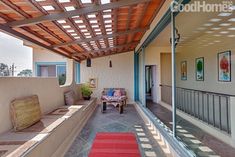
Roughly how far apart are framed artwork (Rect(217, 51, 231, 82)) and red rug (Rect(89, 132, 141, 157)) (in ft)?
11.4

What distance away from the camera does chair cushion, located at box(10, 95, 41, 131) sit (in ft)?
12.2

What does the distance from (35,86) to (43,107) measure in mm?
689

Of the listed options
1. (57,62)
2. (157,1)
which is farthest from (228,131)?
(57,62)

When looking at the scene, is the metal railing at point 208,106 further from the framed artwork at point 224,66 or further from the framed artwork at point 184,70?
the framed artwork at point 184,70

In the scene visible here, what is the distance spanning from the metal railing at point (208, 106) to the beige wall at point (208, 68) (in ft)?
2.64

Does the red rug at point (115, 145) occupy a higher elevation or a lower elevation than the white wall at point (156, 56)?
lower

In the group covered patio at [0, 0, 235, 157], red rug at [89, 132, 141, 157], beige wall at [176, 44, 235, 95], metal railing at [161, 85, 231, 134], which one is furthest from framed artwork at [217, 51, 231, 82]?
red rug at [89, 132, 141, 157]

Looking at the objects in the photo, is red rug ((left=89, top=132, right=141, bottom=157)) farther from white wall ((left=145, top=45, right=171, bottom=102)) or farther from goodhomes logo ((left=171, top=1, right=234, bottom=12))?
A: white wall ((left=145, top=45, right=171, bottom=102))

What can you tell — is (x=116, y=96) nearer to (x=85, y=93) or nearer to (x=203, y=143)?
(x=85, y=93)

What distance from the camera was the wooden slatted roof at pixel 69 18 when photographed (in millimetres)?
3313

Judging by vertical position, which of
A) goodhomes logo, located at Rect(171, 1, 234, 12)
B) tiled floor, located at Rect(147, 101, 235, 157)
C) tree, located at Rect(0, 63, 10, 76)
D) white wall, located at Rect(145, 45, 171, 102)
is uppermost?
goodhomes logo, located at Rect(171, 1, 234, 12)


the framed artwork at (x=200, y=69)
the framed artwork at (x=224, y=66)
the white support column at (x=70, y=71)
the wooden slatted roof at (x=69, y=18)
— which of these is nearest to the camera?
the wooden slatted roof at (x=69, y=18)

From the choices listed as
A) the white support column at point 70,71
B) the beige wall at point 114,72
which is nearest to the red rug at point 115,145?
the white support column at point 70,71

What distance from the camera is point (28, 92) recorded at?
15.0 ft
